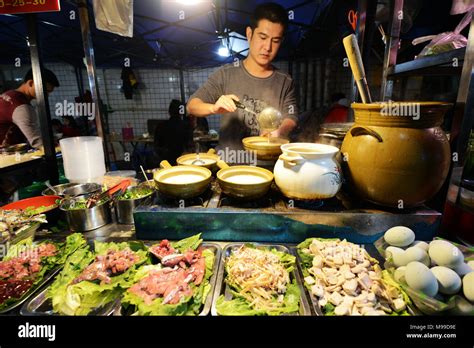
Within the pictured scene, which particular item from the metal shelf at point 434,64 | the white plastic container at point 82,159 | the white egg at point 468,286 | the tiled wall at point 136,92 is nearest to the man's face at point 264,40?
the metal shelf at point 434,64

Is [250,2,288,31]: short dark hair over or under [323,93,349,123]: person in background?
over

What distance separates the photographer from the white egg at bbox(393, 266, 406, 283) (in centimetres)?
121

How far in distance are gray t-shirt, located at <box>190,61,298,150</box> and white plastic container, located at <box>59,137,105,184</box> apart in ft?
4.87

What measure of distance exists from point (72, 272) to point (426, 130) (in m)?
2.18

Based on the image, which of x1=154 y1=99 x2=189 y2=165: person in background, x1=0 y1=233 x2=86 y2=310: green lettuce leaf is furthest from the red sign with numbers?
x1=154 y1=99 x2=189 y2=165: person in background

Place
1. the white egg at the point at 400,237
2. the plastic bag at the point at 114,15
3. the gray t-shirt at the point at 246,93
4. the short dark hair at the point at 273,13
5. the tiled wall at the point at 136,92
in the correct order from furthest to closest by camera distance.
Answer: the tiled wall at the point at 136,92
the gray t-shirt at the point at 246,93
the plastic bag at the point at 114,15
the short dark hair at the point at 273,13
the white egg at the point at 400,237

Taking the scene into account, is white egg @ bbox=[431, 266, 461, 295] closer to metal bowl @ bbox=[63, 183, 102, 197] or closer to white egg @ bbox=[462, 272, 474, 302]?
white egg @ bbox=[462, 272, 474, 302]

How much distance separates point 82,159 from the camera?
2.45 meters

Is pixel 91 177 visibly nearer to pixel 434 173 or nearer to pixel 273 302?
pixel 273 302

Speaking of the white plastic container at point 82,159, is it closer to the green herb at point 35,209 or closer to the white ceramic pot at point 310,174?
the green herb at point 35,209

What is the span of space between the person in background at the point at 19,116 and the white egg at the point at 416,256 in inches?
218

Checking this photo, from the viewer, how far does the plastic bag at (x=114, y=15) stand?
3.24 meters

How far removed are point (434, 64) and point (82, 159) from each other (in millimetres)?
3074
